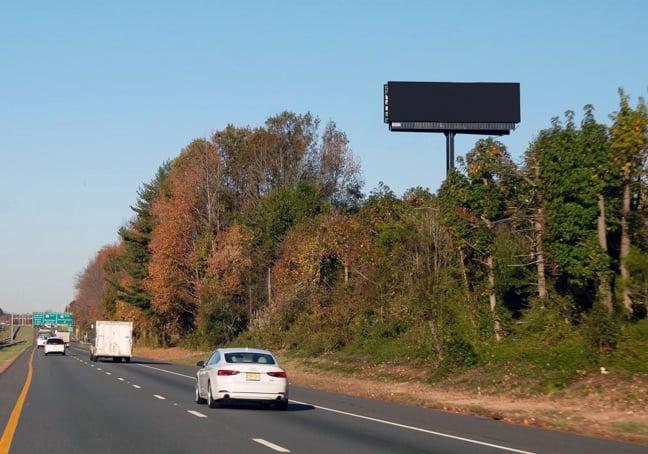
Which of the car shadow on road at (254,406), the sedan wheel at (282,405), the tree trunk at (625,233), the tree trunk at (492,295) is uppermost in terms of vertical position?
the tree trunk at (625,233)

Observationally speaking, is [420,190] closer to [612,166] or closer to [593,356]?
[612,166]

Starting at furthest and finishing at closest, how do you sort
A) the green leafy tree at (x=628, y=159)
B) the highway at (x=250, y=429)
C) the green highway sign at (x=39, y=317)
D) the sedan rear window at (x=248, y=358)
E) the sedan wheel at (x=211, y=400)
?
the green highway sign at (x=39, y=317), the green leafy tree at (x=628, y=159), the sedan rear window at (x=248, y=358), the sedan wheel at (x=211, y=400), the highway at (x=250, y=429)

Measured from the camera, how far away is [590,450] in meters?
15.0

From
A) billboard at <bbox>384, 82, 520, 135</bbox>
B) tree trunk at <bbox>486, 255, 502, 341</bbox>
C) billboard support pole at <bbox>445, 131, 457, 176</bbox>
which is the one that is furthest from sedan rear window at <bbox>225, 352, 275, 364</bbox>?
billboard support pole at <bbox>445, 131, 457, 176</bbox>

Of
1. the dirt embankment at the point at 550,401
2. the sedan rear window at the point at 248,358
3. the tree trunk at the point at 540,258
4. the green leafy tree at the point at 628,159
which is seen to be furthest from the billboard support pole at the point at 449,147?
the sedan rear window at the point at 248,358

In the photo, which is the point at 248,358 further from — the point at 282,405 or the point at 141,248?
the point at 141,248

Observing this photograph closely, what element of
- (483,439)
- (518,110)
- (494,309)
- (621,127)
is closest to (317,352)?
(494,309)

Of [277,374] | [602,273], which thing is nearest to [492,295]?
[602,273]

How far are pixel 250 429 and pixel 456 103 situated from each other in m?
42.6

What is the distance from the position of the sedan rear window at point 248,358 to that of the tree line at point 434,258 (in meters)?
9.63

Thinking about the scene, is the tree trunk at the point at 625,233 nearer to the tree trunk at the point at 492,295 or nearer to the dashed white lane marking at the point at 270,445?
the tree trunk at the point at 492,295

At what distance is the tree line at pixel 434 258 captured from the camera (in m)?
28.5

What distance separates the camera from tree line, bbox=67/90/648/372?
1123 inches

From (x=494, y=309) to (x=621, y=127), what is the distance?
316 inches
